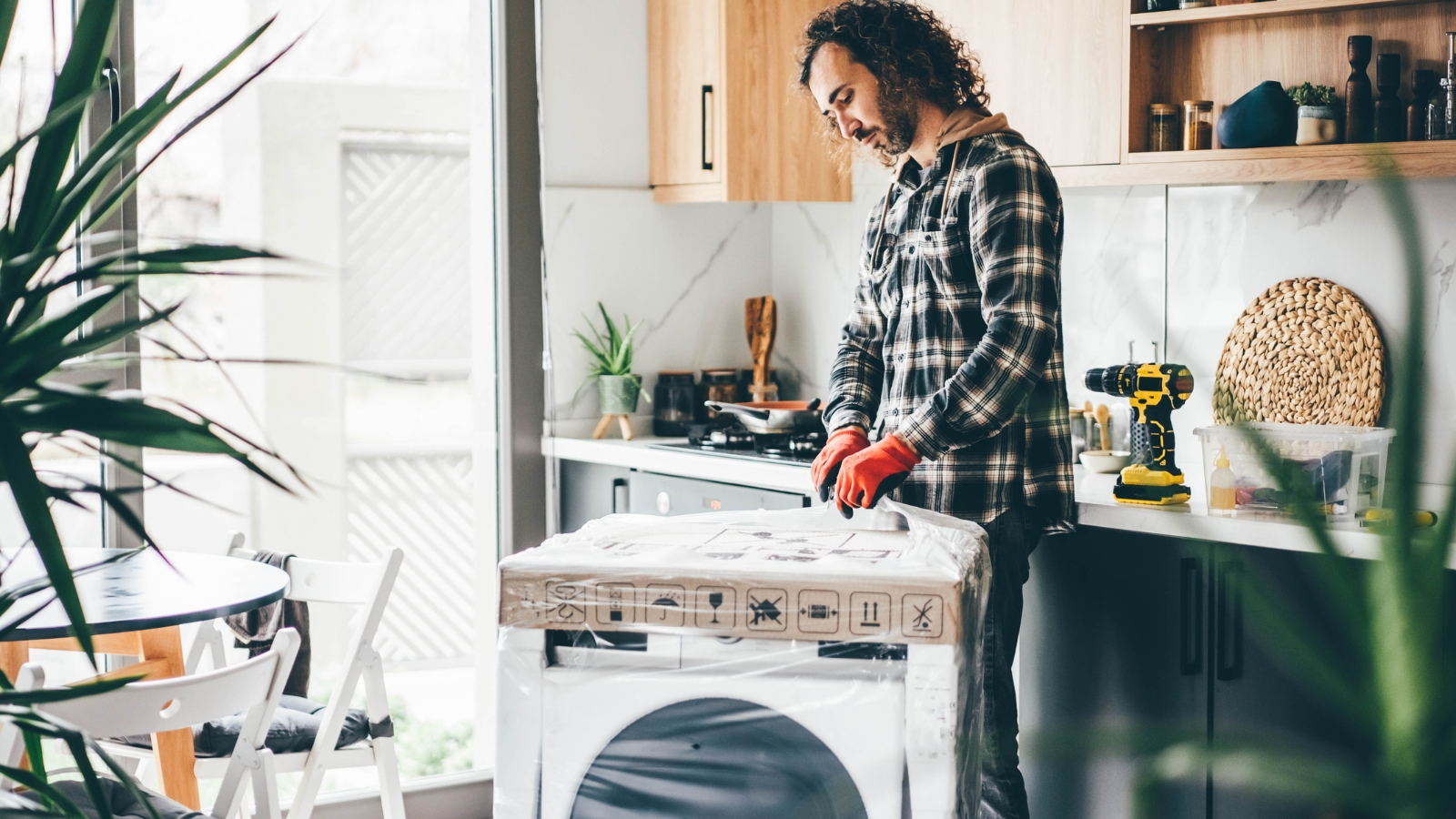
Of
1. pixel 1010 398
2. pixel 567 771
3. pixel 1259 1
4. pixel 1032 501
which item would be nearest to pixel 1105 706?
pixel 1032 501

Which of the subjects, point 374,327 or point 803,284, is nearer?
point 374,327

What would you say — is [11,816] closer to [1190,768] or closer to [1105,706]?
[1190,768]

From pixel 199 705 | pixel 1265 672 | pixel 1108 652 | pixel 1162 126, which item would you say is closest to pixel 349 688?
pixel 199 705

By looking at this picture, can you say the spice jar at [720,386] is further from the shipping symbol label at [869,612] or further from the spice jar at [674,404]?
the shipping symbol label at [869,612]

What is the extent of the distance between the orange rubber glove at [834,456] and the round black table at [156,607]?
33.7 inches

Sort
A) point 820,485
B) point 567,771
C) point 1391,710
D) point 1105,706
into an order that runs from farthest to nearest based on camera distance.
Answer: point 1105,706 → point 820,485 → point 567,771 → point 1391,710

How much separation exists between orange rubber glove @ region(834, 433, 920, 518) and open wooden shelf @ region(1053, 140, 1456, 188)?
0.79m

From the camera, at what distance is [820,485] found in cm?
202

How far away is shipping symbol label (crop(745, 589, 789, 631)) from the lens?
145 cm

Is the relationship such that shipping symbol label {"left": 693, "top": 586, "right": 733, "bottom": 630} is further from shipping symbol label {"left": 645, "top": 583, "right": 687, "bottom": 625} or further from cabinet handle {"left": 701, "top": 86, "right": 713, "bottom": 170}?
cabinet handle {"left": 701, "top": 86, "right": 713, "bottom": 170}

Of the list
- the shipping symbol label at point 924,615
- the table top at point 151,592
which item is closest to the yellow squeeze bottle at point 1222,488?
the shipping symbol label at point 924,615

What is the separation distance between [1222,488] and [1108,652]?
13.0 inches

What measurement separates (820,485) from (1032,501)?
0.33 metres

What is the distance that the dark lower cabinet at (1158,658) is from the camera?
1.93m
